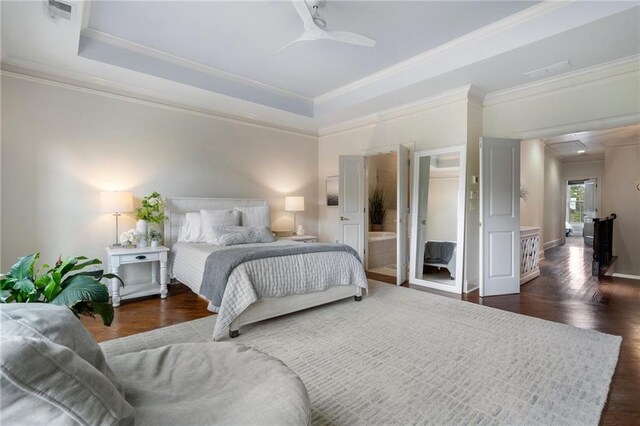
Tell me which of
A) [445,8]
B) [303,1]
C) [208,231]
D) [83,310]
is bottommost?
[83,310]

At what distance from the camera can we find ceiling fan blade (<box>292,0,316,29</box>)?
2594 millimetres

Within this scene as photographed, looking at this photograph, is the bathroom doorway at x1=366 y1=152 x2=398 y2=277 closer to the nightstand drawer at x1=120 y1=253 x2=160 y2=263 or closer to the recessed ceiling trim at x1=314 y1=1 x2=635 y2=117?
the recessed ceiling trim at x1=314 y1=1 x2=635 y2=117

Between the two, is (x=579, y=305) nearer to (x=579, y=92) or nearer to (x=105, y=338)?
(x=579, y=92)

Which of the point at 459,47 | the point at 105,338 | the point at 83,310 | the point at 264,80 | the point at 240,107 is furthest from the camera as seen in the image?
the point at 240,107

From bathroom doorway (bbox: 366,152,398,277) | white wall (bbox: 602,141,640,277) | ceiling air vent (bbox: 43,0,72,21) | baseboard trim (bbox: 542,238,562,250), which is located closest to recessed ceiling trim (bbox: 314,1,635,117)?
bathroom doorway (bbox: 366,152,398,277)

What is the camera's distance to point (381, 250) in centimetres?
623

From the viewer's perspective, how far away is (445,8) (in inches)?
120

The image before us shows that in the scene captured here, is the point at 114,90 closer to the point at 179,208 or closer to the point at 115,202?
the point at 115,202

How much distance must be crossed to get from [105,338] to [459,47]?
4779 millimetres

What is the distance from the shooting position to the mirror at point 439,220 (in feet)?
14.6

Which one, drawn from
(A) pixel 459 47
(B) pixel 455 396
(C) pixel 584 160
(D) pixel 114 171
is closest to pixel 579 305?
(B) pixel 455 396

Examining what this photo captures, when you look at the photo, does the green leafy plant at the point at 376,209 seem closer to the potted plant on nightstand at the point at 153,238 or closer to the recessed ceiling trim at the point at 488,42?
the recessed ceiling trim at the point at 488,42

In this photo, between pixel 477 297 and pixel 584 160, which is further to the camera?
pixel 584 160

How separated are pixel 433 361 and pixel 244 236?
280 cm
